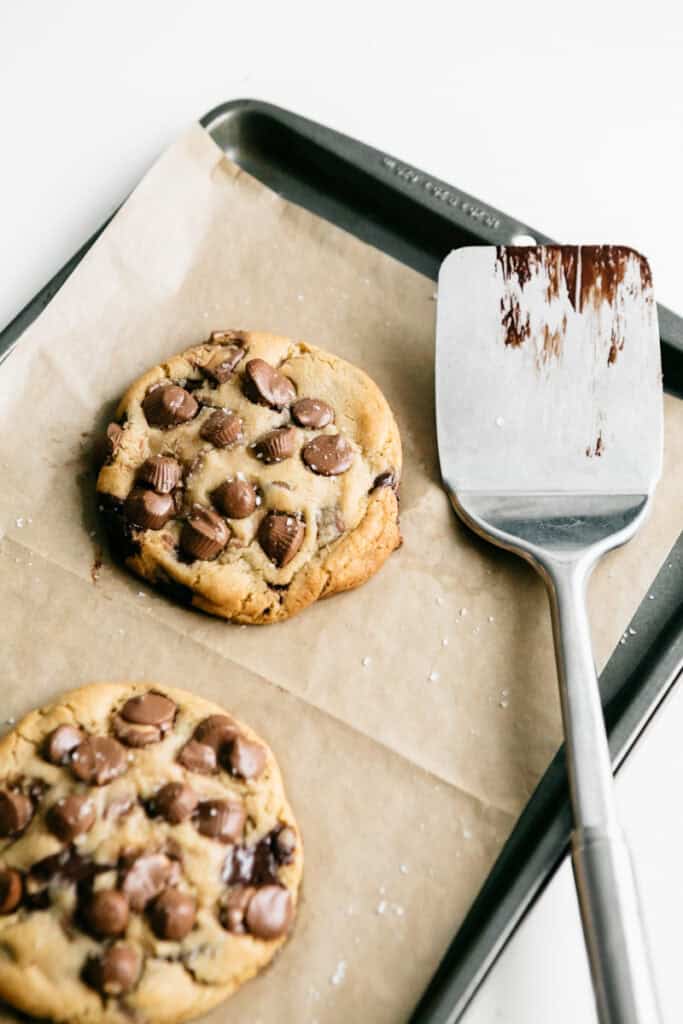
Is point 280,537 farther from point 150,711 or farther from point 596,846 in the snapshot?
point 596,846

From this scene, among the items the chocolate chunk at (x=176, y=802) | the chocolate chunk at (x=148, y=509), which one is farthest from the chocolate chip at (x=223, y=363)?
the chocolate chunk at (x=176, y=802)

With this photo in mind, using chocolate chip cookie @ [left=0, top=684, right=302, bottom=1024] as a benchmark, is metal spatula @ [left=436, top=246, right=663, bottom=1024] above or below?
above

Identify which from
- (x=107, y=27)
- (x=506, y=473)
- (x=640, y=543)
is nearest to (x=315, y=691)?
(x=506, y=473)

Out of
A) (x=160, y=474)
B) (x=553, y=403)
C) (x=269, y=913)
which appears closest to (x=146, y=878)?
(x=269, y=913)

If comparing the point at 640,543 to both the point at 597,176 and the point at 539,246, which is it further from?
the point at 597,176

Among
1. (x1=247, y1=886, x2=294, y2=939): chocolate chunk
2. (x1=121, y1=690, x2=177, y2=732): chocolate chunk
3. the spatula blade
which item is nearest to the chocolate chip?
the spatula blade

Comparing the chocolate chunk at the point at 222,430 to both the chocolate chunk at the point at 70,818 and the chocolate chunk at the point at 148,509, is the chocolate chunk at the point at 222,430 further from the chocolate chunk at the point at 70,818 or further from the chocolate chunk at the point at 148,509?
the chocolate chunk at the point at 70,818

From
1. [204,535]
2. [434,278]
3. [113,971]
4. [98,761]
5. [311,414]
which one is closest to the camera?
[113,971]

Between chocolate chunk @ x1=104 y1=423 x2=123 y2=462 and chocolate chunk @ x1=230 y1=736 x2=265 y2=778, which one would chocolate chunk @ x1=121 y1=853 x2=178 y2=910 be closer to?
chocolate chunk @ x1=230 y1=736 x2=265 y2=778
